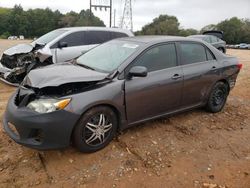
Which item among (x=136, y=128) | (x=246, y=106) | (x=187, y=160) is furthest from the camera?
(x=246, y=106)

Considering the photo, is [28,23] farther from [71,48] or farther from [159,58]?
[159,58]

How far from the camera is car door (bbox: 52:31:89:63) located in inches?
299

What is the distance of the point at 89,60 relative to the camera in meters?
4.60

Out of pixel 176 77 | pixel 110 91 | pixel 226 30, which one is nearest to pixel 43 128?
pixel 110 91

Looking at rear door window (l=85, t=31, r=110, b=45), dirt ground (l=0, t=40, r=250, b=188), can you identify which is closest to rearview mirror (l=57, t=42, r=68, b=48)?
rear door window (l=85, t=31, r=110, b=45)

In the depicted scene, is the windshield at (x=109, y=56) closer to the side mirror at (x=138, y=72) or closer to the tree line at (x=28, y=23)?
the side mirror at (x=138, y=72)

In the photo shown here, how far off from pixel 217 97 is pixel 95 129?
2829 millimetres

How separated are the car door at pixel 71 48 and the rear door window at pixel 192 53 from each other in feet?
11.9

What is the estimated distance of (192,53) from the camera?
495 cm

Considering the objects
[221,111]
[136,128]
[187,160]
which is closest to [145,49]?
[136,128]

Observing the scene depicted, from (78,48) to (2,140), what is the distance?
430 centimetres

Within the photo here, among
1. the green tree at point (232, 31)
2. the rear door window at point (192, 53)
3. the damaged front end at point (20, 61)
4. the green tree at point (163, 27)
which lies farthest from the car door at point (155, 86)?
the green tree at point (232, 31)

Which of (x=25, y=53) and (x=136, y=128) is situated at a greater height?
(x=25, y=53)

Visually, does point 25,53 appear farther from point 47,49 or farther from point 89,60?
point 89,60
